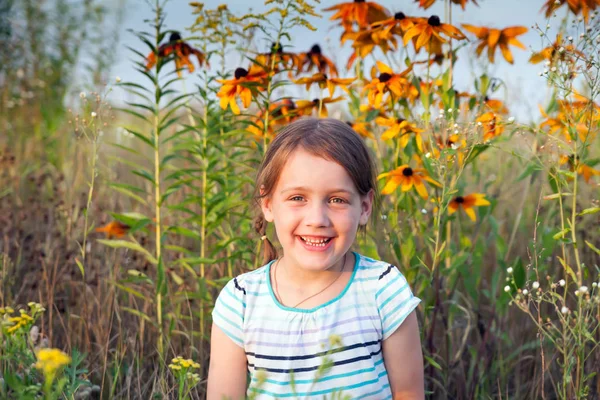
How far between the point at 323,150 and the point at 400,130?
0.93 metres

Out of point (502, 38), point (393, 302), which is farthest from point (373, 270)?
point (502, 38)

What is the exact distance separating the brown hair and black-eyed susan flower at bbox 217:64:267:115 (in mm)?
681

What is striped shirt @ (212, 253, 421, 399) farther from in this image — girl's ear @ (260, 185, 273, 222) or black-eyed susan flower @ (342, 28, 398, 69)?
black-eyed susan flower @ (342, 28, 398, 69)

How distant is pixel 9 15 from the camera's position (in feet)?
20.8

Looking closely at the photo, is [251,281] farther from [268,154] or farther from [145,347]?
[145,347]

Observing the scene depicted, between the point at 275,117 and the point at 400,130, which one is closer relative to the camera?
the point at 400,130

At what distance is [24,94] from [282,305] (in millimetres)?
5067

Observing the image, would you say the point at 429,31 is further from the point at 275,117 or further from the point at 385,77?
the point at 275,117

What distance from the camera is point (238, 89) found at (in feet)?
9.12

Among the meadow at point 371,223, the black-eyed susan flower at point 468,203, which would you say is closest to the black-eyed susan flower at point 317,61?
the meadow at point 371,223

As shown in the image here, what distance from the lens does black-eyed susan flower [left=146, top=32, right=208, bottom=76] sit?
2885mm

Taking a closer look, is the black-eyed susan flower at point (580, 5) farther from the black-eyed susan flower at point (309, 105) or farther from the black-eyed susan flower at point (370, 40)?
the black-eyed susan flower at point (309, 105)

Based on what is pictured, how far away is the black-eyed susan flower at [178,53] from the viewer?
2.88m

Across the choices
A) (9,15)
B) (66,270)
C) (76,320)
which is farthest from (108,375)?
(9,15)
